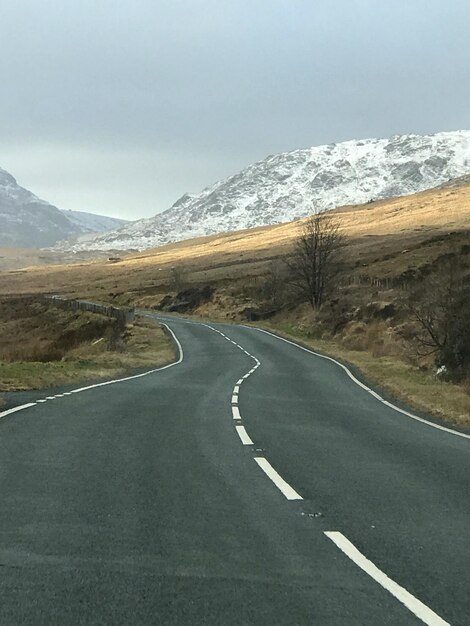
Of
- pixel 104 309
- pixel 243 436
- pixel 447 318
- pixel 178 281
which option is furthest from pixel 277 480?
pixel 178 281

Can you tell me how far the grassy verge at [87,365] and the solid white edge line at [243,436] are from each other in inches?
298

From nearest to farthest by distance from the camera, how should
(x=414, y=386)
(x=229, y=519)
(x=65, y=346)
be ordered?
(x=229, y=519), (x=414, y=386), (x=65, y=346)

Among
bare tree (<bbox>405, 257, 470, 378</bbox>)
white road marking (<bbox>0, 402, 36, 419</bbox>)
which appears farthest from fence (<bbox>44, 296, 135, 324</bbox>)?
white road marking (<bbox>0, 402, 36, 419</bbox>)

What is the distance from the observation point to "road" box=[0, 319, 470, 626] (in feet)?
14.6

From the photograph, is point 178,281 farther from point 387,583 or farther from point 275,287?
point 387,583

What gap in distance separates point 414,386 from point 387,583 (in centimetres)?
1424

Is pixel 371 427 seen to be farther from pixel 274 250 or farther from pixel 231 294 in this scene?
pixel 274 250

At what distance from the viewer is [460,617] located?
4.31m

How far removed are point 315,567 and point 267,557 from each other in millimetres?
399

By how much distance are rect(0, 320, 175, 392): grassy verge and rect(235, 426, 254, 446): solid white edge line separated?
758 centimetres

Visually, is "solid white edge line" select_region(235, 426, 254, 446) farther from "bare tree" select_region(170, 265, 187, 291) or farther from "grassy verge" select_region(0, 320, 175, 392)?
"bare tree" select_region(170, 265, 187, 291)

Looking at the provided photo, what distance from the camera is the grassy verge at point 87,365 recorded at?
17.9 metres

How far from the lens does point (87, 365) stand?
2344 cm

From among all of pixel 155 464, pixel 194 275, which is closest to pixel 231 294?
pixel 194 275
